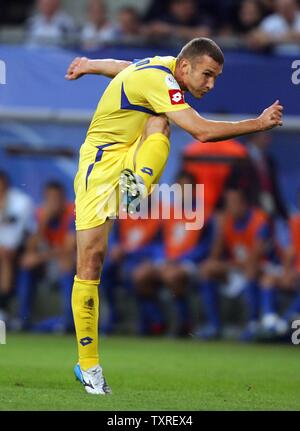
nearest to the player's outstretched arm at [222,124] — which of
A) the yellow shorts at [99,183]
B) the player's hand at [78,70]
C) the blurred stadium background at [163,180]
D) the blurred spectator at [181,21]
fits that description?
the yellow shorts at [99,183]

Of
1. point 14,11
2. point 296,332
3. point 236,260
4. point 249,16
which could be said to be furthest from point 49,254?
point 14,11

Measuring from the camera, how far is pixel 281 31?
1446 centimetres

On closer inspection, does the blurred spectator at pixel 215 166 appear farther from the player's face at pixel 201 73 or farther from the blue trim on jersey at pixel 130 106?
the player's face at pixel 201 73

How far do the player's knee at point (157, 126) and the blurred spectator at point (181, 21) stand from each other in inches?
260

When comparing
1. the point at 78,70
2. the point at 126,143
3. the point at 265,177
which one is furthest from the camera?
the point at 265,177

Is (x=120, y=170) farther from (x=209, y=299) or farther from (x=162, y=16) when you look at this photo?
(x=162, y=16)

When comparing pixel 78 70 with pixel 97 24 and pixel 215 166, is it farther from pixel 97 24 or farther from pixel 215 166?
pixel 97 24

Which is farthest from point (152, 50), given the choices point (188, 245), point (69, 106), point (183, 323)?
point (183, 323)

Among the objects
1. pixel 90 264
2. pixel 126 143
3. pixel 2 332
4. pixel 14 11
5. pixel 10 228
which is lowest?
pixel 90 264

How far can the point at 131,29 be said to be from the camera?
48.8ft

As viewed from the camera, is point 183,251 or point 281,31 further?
point 281,31

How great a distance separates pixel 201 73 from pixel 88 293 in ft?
6.00

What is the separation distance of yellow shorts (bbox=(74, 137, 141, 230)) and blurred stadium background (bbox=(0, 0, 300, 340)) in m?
5.26

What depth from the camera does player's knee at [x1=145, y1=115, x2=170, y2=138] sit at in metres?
8.05
